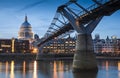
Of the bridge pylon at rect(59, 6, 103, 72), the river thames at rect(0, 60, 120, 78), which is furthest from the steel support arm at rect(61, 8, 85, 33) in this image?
the river thames at rect(0, 60, 120, 78)

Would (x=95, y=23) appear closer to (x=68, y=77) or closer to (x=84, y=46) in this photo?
(x=84, y=46)

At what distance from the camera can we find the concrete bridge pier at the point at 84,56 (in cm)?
6756

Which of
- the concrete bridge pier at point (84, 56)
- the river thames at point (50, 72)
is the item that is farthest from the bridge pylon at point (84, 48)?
the river thames at point (50, 72)

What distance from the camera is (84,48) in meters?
68.8

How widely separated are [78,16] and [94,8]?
816 centimetres

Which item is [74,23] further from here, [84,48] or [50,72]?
[50,72]

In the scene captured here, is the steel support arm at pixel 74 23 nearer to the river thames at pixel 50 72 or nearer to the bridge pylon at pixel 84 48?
the bridge pylon at pixel 84 48

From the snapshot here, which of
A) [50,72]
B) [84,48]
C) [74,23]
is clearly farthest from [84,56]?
[50,72]

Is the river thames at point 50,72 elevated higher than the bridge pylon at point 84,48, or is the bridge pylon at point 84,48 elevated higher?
the bridge pylon at point 84,48

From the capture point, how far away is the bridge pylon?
67.8 m

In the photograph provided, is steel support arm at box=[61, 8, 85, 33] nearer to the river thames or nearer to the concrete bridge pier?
the concrete bridge pier

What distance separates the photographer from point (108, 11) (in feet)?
199

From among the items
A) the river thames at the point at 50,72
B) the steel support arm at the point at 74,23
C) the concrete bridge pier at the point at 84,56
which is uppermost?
the steel support arm at the point at 74,23

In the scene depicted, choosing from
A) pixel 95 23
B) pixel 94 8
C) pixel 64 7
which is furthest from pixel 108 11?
pixel 64 7
